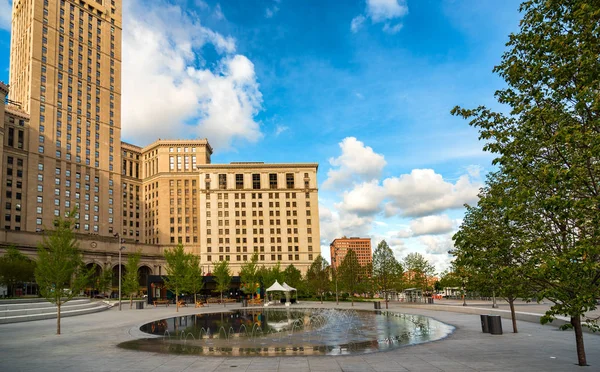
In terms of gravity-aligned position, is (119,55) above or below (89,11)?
below

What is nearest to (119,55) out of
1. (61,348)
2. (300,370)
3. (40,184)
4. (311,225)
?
(40,184)

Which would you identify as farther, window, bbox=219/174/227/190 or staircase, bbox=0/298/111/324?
window, bbox=219/174/227/190

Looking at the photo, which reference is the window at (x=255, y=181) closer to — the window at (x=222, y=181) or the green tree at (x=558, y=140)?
the window at (x=222, y=181)

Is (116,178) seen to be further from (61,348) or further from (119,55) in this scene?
(61,348)

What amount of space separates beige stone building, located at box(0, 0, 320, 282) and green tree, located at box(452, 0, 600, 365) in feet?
350

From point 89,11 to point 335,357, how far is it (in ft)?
476

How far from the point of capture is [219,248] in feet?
412

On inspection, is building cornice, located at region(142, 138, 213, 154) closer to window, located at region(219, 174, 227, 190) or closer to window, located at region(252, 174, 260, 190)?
window, located at region(219, 174, 227, 190)

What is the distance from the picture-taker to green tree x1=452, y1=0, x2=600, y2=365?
27.4ft

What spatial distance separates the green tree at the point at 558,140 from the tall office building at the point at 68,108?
116718 millimetres

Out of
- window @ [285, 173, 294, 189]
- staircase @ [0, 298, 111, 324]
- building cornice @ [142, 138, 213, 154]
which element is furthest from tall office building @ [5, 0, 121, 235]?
staircase @ [0, 298, 111, 324]

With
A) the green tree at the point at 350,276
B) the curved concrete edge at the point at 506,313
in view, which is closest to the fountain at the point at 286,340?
the curved concrete edge at the point at 506,313

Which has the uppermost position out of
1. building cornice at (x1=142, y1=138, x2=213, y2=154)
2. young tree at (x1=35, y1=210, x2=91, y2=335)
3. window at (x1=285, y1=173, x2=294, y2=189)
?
building cornice at (x1=142, y1=138, x2=213, y2=154)

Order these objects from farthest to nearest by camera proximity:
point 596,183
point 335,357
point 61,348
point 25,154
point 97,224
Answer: point 97,224 < point 25,154 < point 61,348 < point 335,357 < point 596,183
